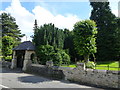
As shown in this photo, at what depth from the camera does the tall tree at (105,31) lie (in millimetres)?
20328

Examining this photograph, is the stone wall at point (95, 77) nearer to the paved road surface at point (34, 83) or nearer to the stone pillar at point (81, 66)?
the stone pillar at point (81, 66)

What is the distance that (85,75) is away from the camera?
10125 mm

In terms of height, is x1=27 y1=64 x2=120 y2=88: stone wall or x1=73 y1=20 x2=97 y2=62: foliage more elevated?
x1=73 y1=20 x2=97 y2=62: foliage

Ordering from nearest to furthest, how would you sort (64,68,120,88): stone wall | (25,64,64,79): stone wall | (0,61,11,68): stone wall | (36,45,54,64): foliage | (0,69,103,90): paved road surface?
(64,68,120,88): stone wall → (0,69,103,90): paved road surface → (25,64,64,79): stone wall → (36,45,54,64): foliage → (0,61,11,68): stone wall

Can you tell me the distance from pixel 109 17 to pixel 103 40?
14.8 feet

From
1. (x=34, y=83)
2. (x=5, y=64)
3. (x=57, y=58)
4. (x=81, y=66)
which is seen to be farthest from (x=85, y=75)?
(x=5, y=64)

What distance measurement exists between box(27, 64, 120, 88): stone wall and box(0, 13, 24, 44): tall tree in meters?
27.1

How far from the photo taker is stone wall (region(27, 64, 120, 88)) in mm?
8613

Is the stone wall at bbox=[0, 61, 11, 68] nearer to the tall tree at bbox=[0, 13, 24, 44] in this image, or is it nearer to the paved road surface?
the paved road surface

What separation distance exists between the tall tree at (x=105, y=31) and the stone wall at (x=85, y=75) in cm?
1143

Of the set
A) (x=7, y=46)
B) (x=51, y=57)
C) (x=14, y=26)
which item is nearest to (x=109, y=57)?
(x=51, y=57)

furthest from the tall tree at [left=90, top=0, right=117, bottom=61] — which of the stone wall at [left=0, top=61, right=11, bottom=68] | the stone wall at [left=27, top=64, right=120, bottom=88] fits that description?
the stone wall at [left=0, top=61, right=11, bottom=68]

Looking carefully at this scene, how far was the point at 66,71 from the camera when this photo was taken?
11539 mm

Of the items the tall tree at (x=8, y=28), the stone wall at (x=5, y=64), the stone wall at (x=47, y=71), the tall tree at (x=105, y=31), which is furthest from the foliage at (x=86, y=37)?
the tall tree at (x=8, y=28)
